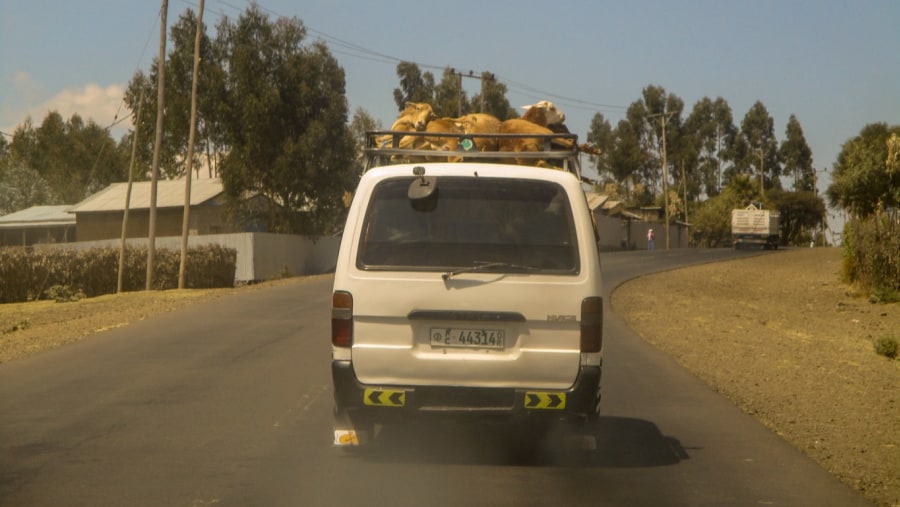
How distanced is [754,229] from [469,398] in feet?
226

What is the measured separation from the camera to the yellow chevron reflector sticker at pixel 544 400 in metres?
7.26

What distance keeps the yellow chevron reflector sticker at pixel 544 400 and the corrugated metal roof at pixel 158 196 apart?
5049 cm

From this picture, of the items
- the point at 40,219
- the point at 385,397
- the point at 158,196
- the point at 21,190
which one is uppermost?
the point at 21,190

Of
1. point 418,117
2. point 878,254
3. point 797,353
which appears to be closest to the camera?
point 418,117

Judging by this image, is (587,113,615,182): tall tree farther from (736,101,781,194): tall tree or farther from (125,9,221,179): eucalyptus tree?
(125,9,221,179): eucalyptus tree

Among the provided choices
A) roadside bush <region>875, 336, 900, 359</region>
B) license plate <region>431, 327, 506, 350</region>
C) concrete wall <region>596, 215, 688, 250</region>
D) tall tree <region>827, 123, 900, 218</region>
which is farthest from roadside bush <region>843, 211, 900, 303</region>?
concrete wall <region>596, 215, 688, 250</region>

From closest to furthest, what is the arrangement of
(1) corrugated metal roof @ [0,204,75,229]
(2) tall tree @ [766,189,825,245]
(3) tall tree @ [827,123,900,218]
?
(3) tall tree @ [827,123,900,218]
(1) corrugated metal roof @ [0,204,75,229]
(2) tall tree @ [766,189,825,245]

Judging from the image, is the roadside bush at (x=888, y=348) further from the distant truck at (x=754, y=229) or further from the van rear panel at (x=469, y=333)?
the distant truck at (x=754, y=229)

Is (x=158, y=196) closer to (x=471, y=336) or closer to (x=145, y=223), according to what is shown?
(x=145, y=223)

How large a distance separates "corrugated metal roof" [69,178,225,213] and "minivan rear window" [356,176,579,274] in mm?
50008

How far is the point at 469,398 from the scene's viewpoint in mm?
7273

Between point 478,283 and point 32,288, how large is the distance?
3241cm

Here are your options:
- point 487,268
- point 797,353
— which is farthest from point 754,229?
point 487,268

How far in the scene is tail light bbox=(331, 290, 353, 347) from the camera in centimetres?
725
